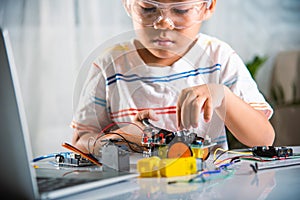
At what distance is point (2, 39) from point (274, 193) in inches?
16.1

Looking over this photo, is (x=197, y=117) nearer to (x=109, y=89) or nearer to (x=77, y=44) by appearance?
(x=109, y=89)

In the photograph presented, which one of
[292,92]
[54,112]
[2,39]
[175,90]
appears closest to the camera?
[2,39]

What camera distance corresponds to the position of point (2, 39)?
55 cm

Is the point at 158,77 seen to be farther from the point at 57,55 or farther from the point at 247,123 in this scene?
the point at 57,55

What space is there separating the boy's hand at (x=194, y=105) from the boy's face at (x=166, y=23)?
122 mm

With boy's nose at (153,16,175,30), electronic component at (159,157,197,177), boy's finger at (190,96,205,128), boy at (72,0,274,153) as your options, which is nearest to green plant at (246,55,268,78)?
boy at (72,0,274,153)

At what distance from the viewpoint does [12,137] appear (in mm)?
563

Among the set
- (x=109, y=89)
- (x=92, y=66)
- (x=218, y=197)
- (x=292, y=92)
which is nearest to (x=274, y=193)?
(x=218, y=197)

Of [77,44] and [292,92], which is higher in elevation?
[77,44]

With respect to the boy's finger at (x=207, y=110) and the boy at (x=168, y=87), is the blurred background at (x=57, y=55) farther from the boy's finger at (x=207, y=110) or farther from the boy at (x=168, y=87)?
the boy's finger at (x=207, y=110)

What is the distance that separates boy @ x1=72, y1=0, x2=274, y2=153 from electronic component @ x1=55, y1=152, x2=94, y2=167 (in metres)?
0.05

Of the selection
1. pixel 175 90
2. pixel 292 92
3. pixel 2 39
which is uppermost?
pixel 2 39

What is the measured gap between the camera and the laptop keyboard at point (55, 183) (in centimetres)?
65

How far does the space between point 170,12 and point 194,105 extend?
23cm
